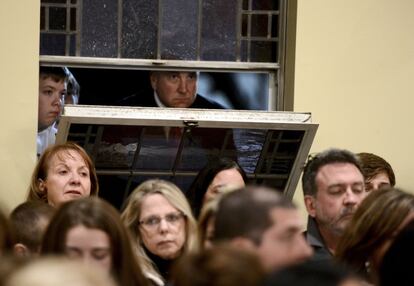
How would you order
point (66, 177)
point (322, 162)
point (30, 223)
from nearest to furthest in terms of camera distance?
point (30, 223) → point (322, 162) → point (66, 177)

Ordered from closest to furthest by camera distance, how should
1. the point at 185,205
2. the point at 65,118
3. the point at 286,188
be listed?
the point at 185,205 < the point at 65,118 < the point at 286,188

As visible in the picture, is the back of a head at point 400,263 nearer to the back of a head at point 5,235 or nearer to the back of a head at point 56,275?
the back of a head at point 56,275

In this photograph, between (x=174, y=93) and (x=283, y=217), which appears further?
(x=174, y=93)

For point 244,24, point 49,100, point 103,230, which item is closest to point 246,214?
point 103,230

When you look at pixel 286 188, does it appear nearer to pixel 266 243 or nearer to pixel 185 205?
pixel 185 205

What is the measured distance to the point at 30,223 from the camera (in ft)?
23.8

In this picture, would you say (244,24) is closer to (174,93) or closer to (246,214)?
(174,93)

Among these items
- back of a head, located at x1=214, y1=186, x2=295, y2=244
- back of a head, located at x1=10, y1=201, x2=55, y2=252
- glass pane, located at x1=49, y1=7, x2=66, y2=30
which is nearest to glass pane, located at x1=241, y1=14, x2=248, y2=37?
glass pane, located at x1=49, y1=7, x2=66, y2=30

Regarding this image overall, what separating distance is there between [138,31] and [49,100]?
70 centimetres

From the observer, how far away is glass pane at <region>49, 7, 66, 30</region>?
9492 millimetres

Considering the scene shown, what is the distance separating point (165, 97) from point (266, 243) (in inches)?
162

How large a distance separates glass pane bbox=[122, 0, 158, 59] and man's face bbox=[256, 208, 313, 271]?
4055 mm

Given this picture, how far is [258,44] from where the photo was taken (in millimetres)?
9750

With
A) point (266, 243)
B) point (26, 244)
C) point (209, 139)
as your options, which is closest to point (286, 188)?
point (209, 139)
